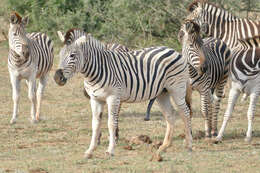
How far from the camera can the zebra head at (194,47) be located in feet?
30.8

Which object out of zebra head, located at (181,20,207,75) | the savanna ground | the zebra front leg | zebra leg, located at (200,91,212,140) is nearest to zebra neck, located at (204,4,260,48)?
the savanna ground

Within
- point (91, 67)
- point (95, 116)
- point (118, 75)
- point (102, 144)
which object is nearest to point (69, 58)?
point (91, 67)

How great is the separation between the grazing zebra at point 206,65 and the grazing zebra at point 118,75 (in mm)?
697

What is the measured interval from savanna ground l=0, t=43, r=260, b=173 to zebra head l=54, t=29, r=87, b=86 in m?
1.27

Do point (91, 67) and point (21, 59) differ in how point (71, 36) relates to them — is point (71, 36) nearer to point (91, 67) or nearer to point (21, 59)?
point (91, 67)

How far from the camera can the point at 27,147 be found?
9328 millimetres

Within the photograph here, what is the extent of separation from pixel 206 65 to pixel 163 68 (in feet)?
4.20

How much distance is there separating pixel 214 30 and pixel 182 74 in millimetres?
3628

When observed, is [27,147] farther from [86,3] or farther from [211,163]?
[86,3]

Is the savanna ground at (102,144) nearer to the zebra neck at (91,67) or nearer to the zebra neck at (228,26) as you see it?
the zebra neck at (91,67)

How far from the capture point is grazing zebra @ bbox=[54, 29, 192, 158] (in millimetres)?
7800

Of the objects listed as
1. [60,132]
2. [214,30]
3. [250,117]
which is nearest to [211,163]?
[250,117]

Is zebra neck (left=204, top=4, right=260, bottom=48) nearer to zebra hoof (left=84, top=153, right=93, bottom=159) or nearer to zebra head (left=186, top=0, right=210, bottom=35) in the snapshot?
zebra head (left=186, top=0, right=210, bottom=35)

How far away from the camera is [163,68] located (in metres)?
8.52
